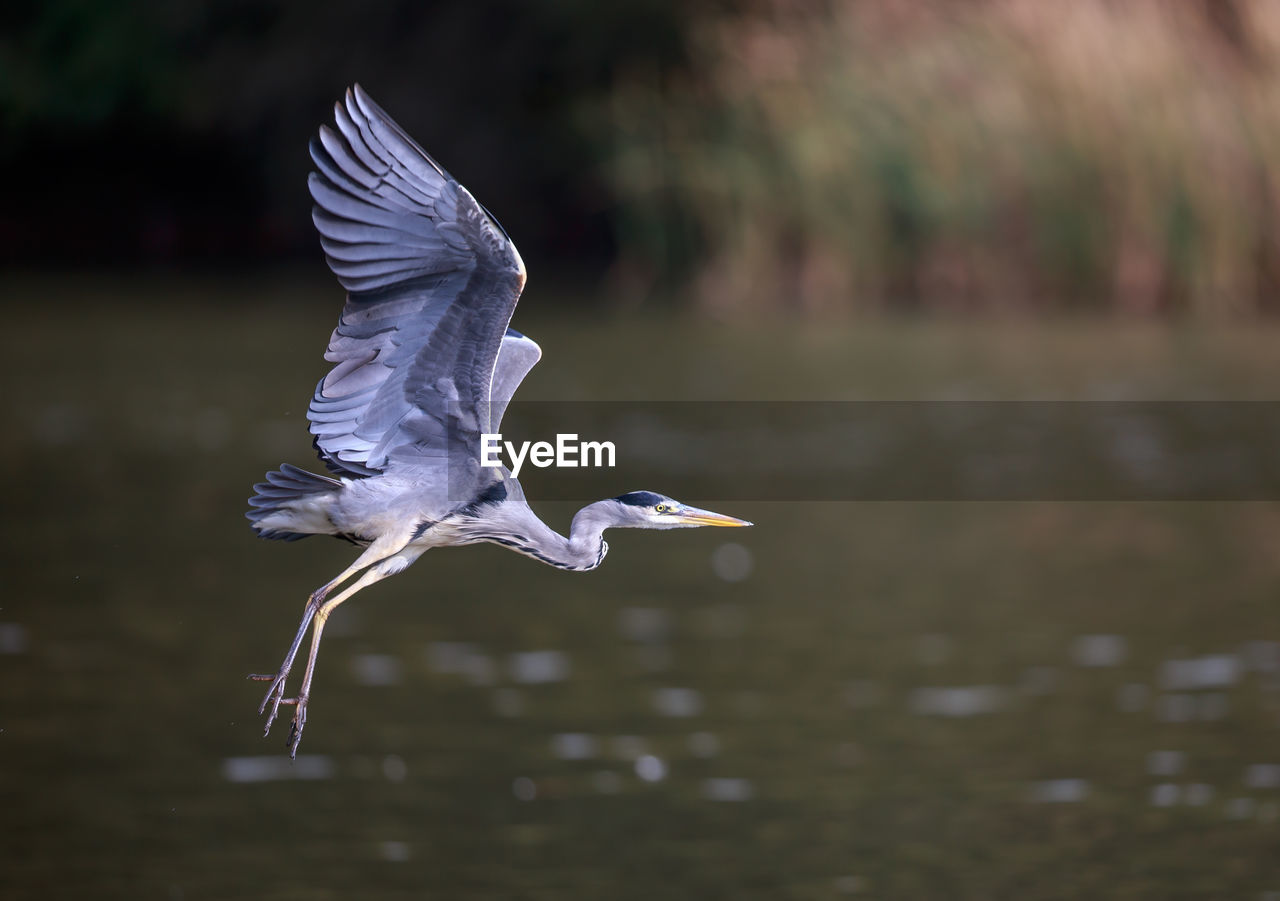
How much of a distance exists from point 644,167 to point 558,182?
626 centimetres

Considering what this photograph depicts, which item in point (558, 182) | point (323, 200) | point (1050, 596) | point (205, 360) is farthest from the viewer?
point (558, 182)

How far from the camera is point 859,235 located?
2589 cm

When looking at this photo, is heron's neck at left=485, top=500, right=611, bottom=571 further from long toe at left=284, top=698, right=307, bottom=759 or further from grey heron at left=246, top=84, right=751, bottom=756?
long toe at left=284, top=698, right=307, bottom=759

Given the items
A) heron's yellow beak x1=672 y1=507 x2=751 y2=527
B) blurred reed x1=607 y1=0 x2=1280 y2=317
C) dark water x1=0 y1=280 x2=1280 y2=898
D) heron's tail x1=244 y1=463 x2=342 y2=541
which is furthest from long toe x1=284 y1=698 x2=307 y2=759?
blurred reed x1=607 y1=0 x2=1280 y2=317

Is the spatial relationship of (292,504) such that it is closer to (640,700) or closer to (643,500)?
(643,500)

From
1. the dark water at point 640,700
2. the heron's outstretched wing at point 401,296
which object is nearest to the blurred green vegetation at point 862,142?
the dark water at point 640,700

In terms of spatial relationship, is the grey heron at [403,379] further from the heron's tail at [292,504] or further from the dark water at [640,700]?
the dark water at [640,700]

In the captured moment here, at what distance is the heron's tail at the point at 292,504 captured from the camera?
462 cm

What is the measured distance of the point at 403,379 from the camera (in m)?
4.80

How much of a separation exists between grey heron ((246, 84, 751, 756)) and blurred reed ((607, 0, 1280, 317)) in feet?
67.8

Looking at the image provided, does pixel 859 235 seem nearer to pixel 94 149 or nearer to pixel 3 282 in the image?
pixel 3 282

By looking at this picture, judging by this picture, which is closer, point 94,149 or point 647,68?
point 647,68

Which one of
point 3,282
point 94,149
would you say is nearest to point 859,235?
point 3,282

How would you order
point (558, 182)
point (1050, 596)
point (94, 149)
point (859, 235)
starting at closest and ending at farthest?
→ point (1050, 596)
point (859, 235)
point (558, 182)
point (94, 149)
